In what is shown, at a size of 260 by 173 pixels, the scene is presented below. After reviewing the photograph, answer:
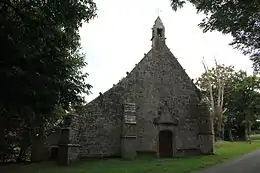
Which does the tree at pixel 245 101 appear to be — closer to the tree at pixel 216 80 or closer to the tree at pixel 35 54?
the tree at pixel 216 80

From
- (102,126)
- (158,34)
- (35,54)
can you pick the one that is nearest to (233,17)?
(35,54)

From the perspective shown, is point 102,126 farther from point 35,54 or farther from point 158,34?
point 35,54

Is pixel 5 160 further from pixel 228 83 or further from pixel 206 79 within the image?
pixel 228 83

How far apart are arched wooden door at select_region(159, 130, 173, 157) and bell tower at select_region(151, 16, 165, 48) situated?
7.53 m

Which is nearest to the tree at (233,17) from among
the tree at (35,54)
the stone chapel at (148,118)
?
Result: the tree at (35,54)

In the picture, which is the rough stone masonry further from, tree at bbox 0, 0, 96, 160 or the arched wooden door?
tree at bbox 0, 0, 96, 160

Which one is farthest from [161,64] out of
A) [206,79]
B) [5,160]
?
[206,79]

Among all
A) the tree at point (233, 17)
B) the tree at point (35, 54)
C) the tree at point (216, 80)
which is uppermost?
the tree at point (216, 80)

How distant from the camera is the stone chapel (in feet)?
69.3

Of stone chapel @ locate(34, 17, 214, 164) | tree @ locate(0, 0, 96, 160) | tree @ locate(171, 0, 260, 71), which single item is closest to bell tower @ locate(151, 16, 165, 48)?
stone chapel @ locate(34, 17, 214, 164)

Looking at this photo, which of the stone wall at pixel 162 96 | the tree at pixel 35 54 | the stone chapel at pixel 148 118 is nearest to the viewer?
the tree at pixel 35 54

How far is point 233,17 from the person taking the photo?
11.1m

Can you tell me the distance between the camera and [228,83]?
47.5 metres

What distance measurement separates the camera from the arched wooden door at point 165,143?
23391 mm
